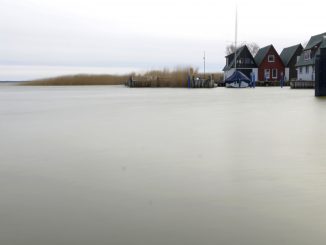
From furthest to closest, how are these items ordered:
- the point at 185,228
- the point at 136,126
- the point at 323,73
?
the point at 323,73, the point at 136,126, the point at 185,228

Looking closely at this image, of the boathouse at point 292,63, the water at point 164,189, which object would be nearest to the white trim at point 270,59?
the boathouse at point 292,63

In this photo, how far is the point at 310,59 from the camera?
53375mm

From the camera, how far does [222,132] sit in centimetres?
970

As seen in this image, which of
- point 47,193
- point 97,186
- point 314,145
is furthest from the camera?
point 314,145

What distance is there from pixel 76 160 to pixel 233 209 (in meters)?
3.31

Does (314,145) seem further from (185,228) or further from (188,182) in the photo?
(185,228)

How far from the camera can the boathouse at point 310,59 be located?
51750 mm

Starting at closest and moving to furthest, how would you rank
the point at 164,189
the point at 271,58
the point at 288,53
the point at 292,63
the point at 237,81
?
the point at 164,189 < the point at 237,81 < the point at 271,58 < the point at 292,63 < the point at 288,53

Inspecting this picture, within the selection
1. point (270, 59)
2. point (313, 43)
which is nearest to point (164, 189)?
point (313, 43)

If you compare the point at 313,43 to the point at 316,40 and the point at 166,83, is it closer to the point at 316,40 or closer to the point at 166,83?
the point at 316,40

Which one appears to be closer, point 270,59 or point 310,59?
point 310,59

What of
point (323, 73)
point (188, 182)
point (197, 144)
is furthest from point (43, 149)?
point (323, 73)

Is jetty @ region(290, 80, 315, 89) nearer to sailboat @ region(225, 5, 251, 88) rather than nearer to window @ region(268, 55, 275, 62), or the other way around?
sailboat @ region(225, 5, 251, 88)

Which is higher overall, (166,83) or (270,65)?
(270,65)
